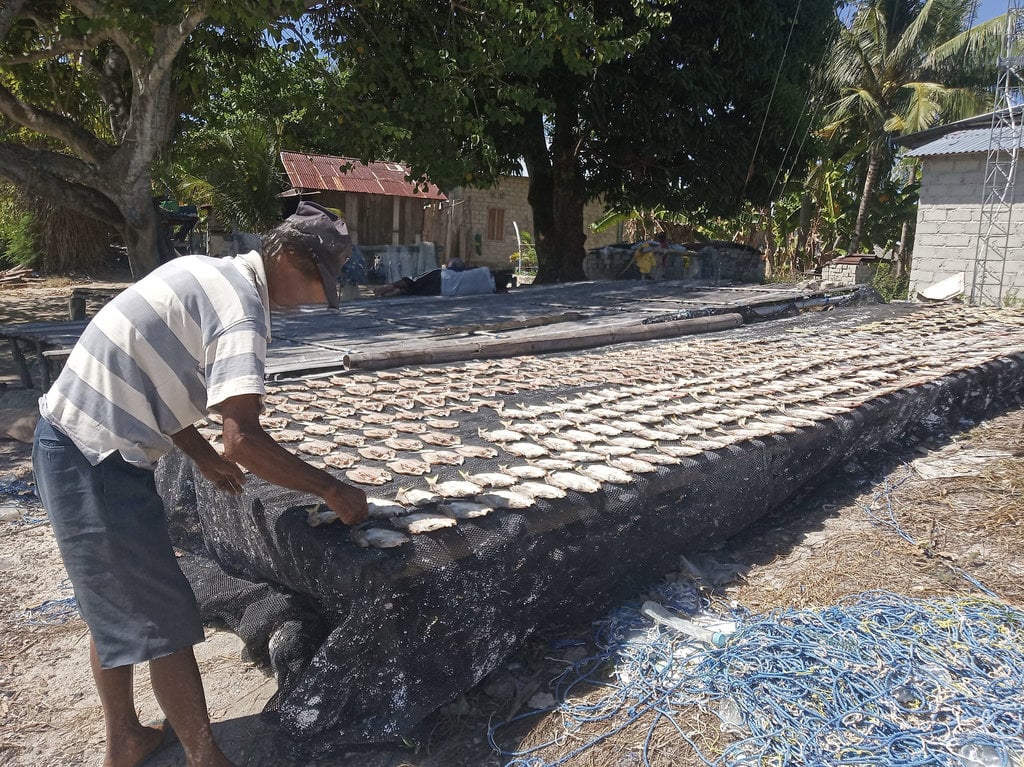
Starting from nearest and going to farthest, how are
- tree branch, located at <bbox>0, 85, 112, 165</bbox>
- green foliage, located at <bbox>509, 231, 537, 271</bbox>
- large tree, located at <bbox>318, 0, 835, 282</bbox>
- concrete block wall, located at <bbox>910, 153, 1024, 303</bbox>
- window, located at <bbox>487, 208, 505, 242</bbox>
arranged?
tree branch, located at <bbox>0, 85, 112, 165</bbox>
large tree, located at <bbox>318, 0, 835, 282</bbox>
concrete block wall, located at <bbox>910, 153, 1024, 303</bbox>
green foliage, located at <bbox>509, 231, 537, 271</bbox>
window, located at <bbox>487, 208, 505, 242</bbox>

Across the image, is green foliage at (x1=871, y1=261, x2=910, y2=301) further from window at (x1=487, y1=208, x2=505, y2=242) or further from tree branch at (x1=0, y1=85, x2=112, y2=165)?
tree branch at (x1=0, y1=85, x2=112, y2=165)

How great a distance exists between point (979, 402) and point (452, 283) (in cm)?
655

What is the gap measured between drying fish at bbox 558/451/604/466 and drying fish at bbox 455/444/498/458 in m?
0.27

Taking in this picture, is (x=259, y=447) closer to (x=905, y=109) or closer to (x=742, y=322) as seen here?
(x=742, y=322)

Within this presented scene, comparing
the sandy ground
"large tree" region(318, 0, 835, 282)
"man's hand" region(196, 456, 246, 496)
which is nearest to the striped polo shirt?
"man's hand" region(196, 456, 246, 496)

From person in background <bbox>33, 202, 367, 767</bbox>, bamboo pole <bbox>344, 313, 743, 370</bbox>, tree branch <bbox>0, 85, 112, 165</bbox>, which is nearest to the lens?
person in background <bbox>33, 202, 367, 767</bbox>

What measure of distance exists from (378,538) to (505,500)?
49cm

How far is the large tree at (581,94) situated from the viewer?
923cm

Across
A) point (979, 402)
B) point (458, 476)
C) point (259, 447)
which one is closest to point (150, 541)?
point (259, 447)

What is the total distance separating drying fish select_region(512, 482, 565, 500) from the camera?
2580 millimetres

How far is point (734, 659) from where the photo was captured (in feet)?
8.32

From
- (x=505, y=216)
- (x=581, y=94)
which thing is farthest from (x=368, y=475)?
(x=505, y=216)

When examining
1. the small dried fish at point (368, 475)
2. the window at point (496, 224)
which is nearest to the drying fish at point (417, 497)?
the small dried fish at point (368, 475)

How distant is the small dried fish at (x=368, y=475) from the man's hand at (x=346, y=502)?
0.41m
